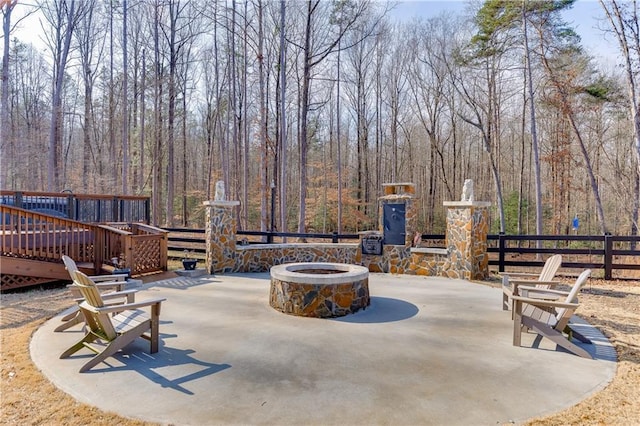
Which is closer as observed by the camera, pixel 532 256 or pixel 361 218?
pixel 532 256

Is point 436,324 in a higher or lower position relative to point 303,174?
lower

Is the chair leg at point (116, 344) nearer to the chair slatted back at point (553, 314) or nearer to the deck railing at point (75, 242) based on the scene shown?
the chair slatted back at point (553, 314)

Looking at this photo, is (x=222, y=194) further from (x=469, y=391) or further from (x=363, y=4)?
(x=363, y=4)

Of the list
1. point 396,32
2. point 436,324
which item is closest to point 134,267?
point 436,324

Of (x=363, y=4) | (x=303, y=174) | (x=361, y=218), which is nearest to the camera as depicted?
(x=303, y=174)

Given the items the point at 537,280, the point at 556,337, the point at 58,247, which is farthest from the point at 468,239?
the point at 58,247

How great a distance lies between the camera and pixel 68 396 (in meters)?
2.68

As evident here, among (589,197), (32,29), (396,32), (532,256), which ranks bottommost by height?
(532,256)

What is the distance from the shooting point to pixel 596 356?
357 centimetres

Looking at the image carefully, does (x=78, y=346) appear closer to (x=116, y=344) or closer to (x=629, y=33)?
(x=116, y=344)

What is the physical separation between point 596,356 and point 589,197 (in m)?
21.0

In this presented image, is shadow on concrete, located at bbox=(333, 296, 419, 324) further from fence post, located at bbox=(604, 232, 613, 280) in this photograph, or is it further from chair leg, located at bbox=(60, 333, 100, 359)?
fence post, located at bbox=(604, 232, 613, 280)

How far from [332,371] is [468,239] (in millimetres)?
5450

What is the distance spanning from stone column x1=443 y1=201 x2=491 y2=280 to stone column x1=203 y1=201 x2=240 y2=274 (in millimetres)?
4878
